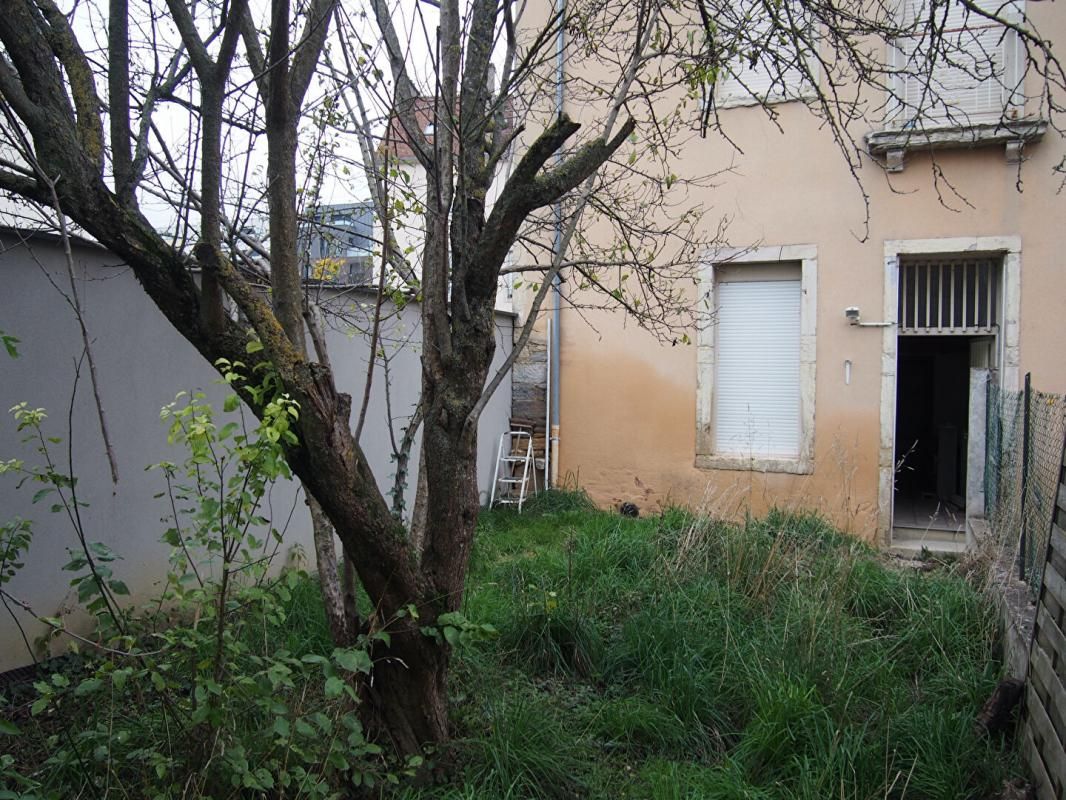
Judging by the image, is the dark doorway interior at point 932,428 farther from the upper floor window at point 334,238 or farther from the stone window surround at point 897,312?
the upper floor window at point 334,238

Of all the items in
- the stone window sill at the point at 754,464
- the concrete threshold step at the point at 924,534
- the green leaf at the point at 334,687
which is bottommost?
the concrete threshold step at the point at 924,534

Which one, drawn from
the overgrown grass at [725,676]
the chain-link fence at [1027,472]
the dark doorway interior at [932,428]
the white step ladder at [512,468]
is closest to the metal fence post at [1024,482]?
the chain-link fence at [1027,472]

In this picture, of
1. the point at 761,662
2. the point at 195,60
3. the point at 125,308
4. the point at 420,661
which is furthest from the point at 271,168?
the point at 761,662

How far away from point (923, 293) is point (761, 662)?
5646mm

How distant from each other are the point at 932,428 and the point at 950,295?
18.1 feet

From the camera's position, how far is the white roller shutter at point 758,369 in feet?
27.3

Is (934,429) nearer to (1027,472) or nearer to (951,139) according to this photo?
(951,139)

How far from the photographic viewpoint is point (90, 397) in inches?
175

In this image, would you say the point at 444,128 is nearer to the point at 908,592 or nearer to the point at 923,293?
the point at 908,592

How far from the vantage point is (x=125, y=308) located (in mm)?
4668

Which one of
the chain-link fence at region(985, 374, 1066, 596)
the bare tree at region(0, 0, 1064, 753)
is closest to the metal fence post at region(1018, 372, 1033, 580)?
the chain-link fence at region(985, 374, 1066, 596)

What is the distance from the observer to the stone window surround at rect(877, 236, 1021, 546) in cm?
753

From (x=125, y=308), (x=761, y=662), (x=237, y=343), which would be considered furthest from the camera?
(x=125, y=308)

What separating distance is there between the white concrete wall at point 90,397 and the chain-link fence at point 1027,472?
342cm
